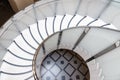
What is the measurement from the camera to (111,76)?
269 cm

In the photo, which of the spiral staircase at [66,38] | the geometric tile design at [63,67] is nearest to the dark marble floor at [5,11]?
the spiral staircase at [66,38]

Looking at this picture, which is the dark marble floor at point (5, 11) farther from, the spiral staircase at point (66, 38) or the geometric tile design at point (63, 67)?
the geometric tile design at point (63, 67)

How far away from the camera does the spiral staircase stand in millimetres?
2625

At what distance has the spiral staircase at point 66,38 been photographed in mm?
2625

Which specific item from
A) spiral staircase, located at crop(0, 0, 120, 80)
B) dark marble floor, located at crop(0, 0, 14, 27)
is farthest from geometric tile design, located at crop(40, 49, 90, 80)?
dark marble floor, located at crop(0, 0, 14, 27)

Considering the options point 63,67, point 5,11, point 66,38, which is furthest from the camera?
point 5,11

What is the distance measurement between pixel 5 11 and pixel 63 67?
1.17 meters

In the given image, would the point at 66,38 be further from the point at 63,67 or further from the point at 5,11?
the point at 5,11

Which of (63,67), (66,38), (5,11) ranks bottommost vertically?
(63,67)

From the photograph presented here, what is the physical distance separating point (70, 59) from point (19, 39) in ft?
2.68

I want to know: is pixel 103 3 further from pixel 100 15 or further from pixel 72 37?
pixel 72 37

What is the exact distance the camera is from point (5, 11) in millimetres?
3584

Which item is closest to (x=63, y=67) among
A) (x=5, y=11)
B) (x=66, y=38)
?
(x=66, y=38)

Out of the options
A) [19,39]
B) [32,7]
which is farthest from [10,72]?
[32,7]
